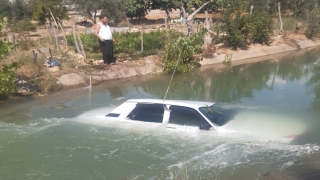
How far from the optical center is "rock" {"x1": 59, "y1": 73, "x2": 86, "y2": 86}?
16.8m

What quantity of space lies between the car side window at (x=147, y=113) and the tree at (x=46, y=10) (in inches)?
931

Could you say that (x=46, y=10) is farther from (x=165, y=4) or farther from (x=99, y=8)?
(x=165, y=4)

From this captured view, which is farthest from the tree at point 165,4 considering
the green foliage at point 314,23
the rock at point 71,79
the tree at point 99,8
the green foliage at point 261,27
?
the rock at point 71,79

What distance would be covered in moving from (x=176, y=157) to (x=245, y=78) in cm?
1154

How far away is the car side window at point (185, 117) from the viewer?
9234 mm

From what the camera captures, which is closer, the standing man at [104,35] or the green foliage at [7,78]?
the green foliage at [7,78]

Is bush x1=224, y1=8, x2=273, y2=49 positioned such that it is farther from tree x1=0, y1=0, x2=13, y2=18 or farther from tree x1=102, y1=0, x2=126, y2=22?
tree x1=0, y1=0, x2=13, y2=18

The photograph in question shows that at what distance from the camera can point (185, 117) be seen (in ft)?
30.9

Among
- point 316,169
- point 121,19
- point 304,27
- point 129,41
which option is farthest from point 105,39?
point 121,19

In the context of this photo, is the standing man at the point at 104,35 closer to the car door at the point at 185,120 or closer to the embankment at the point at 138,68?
the embankment at the point at 138,68

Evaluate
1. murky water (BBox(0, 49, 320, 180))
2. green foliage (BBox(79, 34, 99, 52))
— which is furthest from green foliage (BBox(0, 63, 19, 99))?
green foliage (BBox(79, 34, 99, 52))

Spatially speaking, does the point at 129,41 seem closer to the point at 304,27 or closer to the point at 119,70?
the point at 119,70

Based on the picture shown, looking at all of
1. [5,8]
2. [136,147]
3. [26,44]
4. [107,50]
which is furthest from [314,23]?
[5,8]

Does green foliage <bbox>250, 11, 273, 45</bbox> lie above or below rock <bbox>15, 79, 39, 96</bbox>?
above
